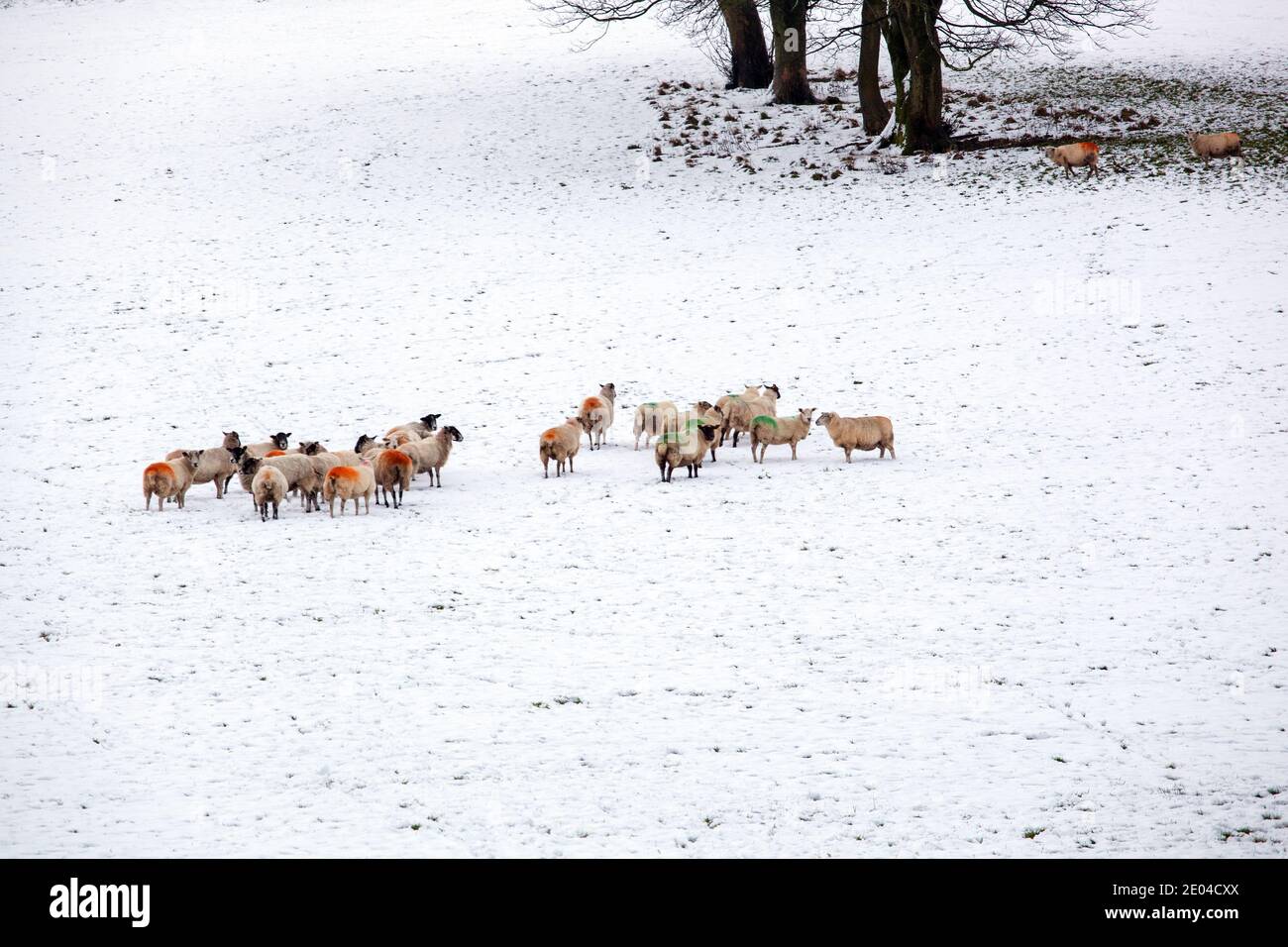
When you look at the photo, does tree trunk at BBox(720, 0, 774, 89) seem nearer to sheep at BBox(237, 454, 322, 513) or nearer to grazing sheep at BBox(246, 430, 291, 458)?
grazing sheep at BBox(246, 430, 291, 458)

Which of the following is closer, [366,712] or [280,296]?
[366,712]

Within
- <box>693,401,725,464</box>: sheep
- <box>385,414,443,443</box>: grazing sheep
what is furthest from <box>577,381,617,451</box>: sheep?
<box>385,414,443,443</box>: grazing sheep

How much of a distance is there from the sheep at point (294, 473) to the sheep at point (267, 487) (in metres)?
0.21

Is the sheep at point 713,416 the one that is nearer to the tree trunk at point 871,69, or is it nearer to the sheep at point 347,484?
the sheep at point 347,484

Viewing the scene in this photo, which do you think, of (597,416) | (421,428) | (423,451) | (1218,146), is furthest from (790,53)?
(423,451)

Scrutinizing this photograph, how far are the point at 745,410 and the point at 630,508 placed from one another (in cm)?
411

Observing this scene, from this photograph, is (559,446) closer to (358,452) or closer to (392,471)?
(392,471)

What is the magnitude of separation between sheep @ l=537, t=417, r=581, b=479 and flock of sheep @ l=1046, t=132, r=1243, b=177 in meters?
20.4

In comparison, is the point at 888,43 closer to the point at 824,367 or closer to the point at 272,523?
the point at 824,367

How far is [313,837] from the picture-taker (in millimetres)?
8258

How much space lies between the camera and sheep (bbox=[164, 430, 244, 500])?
1727 cm

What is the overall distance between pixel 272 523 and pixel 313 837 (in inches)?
333
